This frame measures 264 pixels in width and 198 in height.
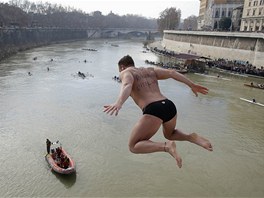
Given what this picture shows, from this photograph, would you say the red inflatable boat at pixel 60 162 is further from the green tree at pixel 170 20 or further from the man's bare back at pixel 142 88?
the green tree at pixel 170 20

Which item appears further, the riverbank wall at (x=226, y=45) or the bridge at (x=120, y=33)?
the bridge at (x=120, y=33)

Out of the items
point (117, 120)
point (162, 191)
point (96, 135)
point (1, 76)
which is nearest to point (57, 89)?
point (1, 76)

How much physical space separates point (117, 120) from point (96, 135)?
275cm

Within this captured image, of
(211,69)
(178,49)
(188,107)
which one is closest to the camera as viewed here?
(188,107)

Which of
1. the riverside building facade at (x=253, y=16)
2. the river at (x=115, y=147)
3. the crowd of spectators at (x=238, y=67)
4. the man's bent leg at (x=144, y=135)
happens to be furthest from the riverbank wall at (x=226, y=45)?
the man's bent leg at (x=144, y=135)

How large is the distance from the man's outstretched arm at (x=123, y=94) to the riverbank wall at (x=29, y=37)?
43601 mm

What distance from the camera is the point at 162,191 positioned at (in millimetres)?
11555

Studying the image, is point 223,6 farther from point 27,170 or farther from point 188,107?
point 27,170

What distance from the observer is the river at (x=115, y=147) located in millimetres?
11797

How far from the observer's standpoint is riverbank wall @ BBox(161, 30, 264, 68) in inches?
1432

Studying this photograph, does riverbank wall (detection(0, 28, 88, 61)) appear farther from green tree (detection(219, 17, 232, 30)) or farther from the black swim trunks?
the black swim trunks

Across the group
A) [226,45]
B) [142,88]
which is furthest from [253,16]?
[142,88]

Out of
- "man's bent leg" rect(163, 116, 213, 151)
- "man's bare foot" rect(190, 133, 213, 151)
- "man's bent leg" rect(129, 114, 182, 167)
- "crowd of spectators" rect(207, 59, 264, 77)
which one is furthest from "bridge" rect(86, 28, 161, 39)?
"man's bent leg" rect(129, 114, 182, 167)

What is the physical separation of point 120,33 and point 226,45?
277 feet
